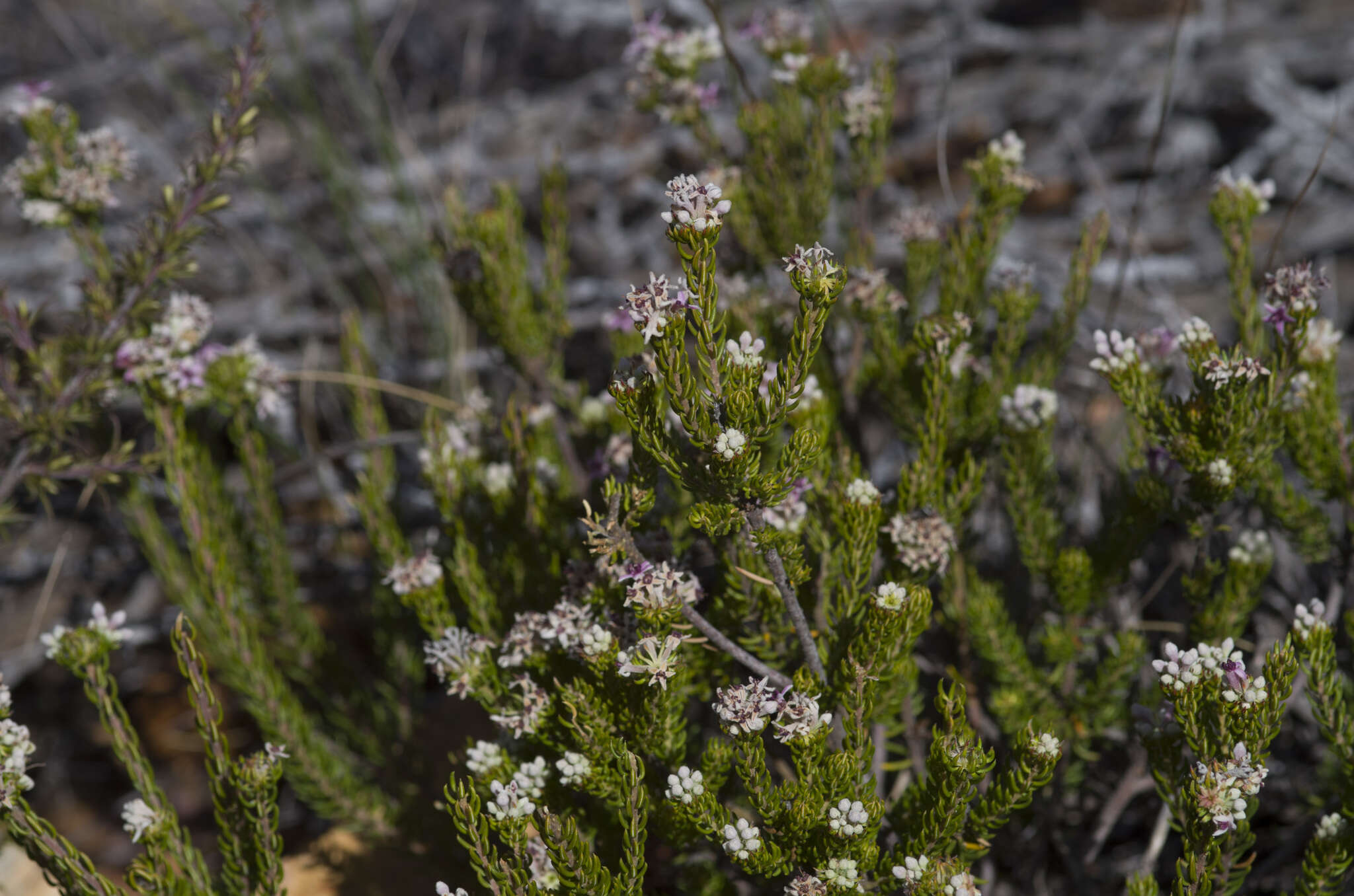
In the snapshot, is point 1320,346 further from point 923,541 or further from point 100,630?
point 100,630

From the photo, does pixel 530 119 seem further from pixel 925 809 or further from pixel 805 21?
pixel 925 809

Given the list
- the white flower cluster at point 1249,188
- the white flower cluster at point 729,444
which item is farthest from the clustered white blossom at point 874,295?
the white flower cluster at point 729,444

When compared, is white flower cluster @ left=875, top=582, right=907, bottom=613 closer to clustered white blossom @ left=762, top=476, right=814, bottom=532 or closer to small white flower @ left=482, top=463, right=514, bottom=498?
clustered white blossom @ left=762, top=476, right=814, bottom=532

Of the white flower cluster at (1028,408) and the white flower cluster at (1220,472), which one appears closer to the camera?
the white flower cluster at (1220,472)

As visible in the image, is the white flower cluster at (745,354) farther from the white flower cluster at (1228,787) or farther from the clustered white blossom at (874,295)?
the white flower cluster at (1228,787)

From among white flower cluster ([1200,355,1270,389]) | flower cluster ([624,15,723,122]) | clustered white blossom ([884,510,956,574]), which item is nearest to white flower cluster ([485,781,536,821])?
clustered white blossom ([884,510,956,574])

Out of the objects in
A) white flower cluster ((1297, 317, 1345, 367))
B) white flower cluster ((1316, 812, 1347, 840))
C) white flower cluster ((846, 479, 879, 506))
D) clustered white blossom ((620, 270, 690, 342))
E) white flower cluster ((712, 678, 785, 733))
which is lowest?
white flower cluster ((1316, 812, 1347, 840))

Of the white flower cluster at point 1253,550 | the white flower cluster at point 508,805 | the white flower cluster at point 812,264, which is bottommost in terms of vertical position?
the white flower cluster at point 1253,550

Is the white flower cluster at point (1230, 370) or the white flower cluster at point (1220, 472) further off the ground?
the white flower cluster at point (1230, 370)
